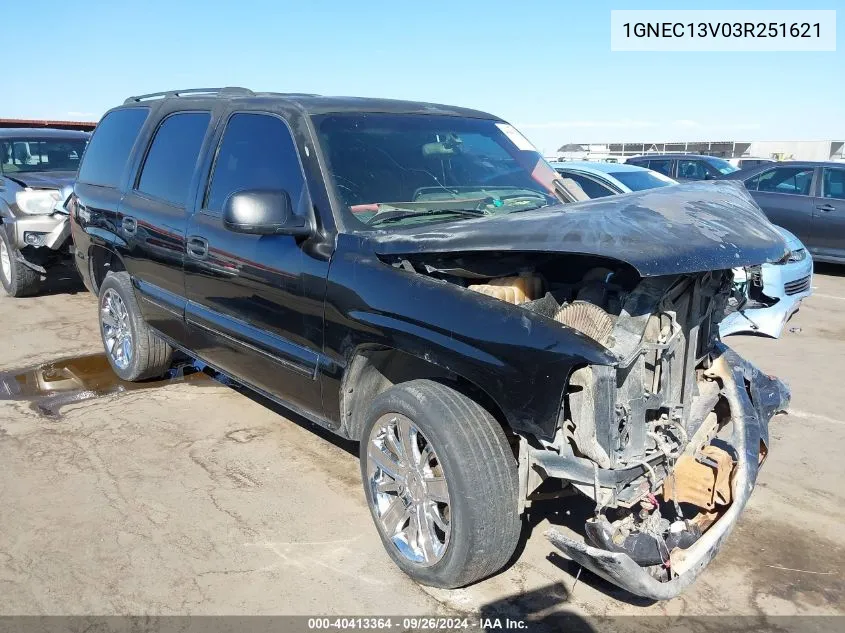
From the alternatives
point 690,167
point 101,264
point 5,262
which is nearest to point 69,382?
point 101,264

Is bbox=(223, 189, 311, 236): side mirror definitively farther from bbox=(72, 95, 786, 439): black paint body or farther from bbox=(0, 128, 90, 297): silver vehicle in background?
bbox=(0, 128, 90, 297): silver vehicle in background

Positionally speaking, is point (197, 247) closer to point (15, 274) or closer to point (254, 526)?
point (254, 526)

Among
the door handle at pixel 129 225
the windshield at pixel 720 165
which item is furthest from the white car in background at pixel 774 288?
the windshield at pixel 720 165

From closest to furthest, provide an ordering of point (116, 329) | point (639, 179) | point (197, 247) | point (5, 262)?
point (197, 247) → point (116, 329) → point (639, 179) → point (5, 262)

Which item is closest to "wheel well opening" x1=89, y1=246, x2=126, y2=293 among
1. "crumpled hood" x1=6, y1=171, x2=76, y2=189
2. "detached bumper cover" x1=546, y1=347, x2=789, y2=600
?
"crumpled hood" x1=6, y1=171, x2=76, y2=189

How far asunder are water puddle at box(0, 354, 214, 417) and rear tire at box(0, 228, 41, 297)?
251cm

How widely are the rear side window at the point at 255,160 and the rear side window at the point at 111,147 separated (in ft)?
4.55

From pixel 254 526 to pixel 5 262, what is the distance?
6.47 metres

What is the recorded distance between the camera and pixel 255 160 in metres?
3.74

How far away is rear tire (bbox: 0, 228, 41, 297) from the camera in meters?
7.82

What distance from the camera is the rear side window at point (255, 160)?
3510 mm

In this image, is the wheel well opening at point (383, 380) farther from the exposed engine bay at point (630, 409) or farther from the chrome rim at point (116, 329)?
the chrome rim at point (116, 329)

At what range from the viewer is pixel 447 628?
2697mm

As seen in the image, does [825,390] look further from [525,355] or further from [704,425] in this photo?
[525,355]
